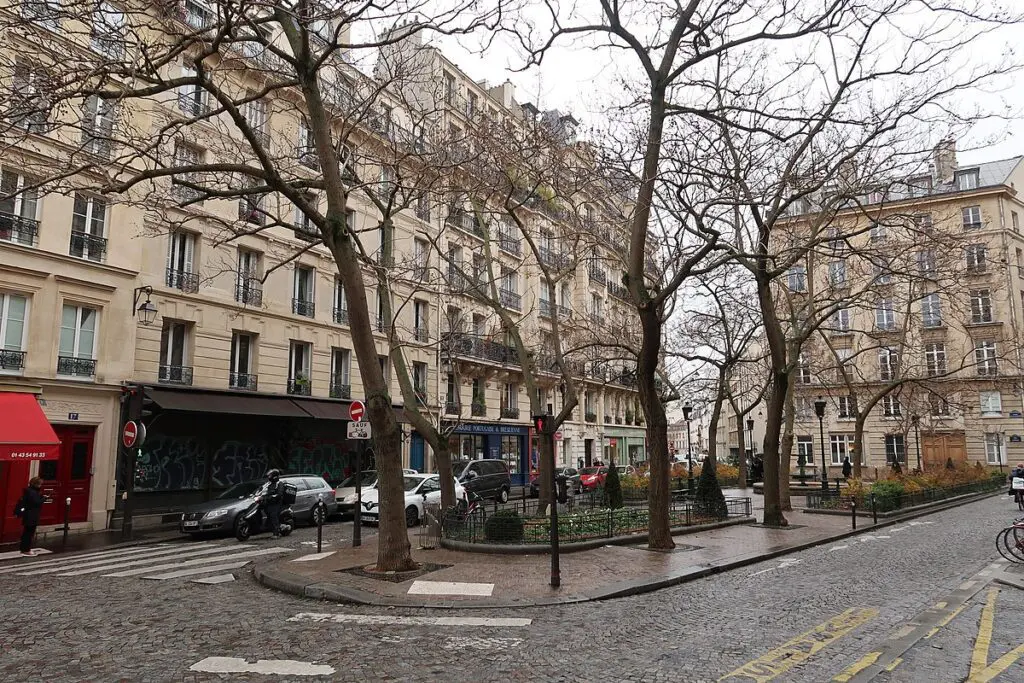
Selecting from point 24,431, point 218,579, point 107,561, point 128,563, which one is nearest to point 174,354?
point 24,431

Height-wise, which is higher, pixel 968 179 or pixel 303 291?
pixel 968 179

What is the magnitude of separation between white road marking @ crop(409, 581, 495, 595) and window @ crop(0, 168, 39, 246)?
46.3ft

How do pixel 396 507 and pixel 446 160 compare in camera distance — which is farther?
pixel 446 160

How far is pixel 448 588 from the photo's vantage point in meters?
9.70

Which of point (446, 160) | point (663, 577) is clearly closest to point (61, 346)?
point (446, 160)

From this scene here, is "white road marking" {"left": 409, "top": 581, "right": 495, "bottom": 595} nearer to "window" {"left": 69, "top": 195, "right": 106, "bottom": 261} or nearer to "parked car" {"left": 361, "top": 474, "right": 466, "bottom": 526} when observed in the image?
"parked car" {"left": 361, "top": 474, "right": 466, "bottom": 526}

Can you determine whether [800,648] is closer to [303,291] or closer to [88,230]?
[88,230]

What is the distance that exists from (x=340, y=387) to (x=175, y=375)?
6731 millimetres

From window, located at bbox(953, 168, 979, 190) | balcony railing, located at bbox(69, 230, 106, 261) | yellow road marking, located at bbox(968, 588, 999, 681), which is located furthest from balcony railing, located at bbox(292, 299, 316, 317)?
window, located at bbox(953, 168, 979, 190)

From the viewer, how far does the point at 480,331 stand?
34656mm

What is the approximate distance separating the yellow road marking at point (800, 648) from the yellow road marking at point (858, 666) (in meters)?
0.41

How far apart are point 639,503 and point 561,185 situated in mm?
12430

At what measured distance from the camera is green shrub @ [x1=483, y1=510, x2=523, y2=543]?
1338 cm

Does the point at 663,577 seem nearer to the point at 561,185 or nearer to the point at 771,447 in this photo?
the point at 561,185
